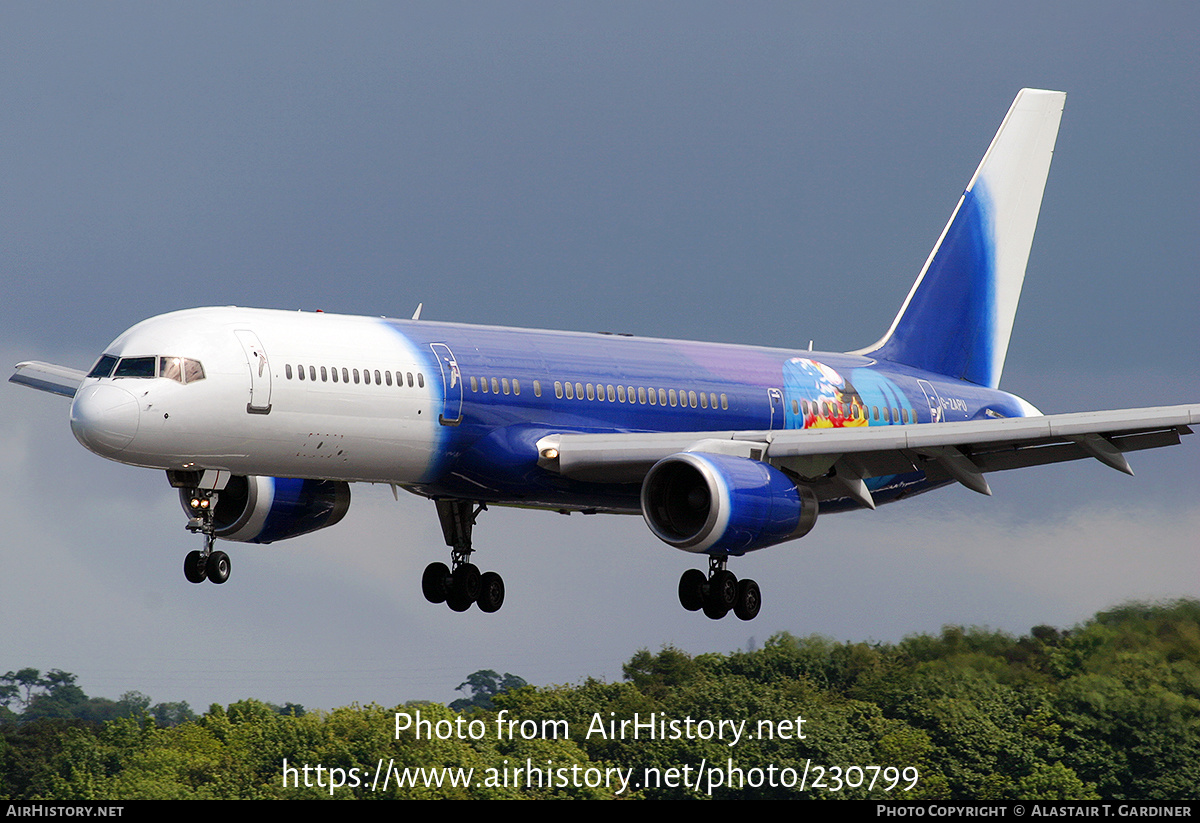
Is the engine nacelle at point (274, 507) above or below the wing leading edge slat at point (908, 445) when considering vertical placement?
below

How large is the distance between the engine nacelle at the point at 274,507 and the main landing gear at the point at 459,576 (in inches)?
89.2

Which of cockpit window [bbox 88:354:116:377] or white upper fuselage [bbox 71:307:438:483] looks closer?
white upper fuselage [bbox 71:307:438:483]

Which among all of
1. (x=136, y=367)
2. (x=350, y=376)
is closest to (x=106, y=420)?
(x=136, y=367)

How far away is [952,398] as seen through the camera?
1724 inches

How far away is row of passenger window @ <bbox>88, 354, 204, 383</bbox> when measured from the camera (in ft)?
97.5

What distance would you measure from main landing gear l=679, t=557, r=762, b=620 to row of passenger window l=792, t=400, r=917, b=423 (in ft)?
15.3

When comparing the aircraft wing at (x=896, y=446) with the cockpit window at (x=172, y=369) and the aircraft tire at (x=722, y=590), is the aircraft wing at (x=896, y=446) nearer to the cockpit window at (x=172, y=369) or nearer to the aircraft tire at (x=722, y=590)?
the aircraft tire at (x=722, y=590)

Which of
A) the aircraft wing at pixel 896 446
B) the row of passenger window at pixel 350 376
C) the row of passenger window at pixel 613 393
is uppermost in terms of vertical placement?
the row of passenger window at pixel 613 393

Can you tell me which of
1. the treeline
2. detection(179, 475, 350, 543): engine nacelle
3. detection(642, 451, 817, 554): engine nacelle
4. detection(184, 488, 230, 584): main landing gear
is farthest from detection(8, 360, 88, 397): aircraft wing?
the treeline

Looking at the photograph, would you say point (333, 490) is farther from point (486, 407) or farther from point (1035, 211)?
point (1035, 211)

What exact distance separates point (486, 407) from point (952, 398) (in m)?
14.9

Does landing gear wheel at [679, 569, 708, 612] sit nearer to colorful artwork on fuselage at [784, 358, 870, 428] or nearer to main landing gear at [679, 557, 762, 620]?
main landing gear at [679, 557, 762, 620]

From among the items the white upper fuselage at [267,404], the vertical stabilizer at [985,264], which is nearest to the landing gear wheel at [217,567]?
the white upper fuselage at [267,404]

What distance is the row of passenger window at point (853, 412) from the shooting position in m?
39.6
